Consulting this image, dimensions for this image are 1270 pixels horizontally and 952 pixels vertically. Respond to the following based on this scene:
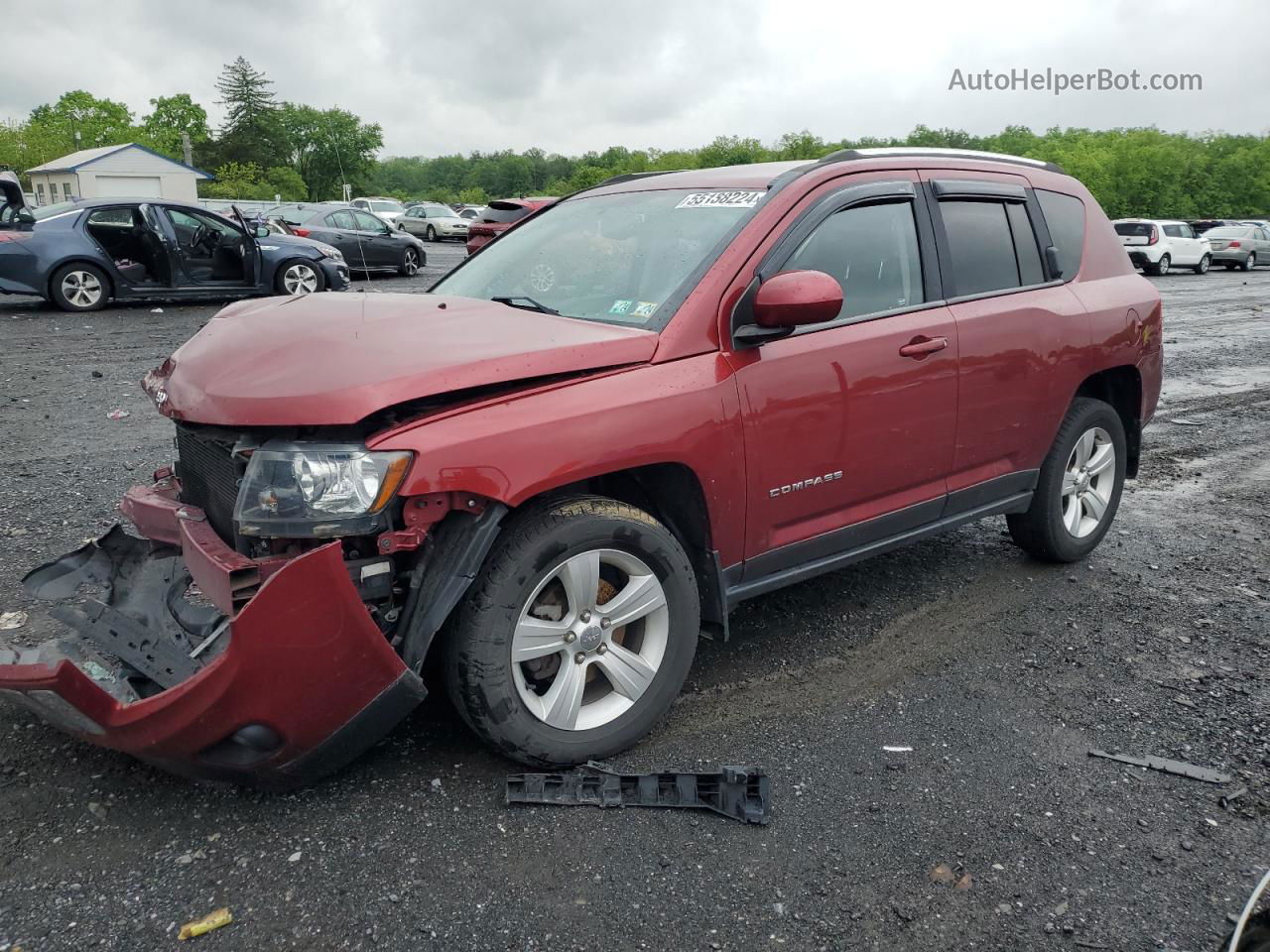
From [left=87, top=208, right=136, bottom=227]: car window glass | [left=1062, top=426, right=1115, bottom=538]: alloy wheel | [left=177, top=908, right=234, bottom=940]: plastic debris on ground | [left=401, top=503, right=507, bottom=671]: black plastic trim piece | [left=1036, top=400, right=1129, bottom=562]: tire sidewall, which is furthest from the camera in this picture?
[left=87, top=208, right=136, bottom=227]: car window glass

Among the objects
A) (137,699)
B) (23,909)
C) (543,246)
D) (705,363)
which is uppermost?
(543,246)

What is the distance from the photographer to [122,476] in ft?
20.5

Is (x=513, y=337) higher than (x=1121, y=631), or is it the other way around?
(x=513, y=337)

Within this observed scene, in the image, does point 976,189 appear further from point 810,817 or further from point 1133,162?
point 1133,162

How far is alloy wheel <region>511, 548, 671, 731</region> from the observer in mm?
3035

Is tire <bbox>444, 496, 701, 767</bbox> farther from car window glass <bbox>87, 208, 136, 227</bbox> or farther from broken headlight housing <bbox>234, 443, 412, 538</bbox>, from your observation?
car window glass <bbox>87, 208, 136, 227</bbox>

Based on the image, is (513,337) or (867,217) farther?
(867,217)

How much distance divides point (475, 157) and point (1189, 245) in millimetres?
109200

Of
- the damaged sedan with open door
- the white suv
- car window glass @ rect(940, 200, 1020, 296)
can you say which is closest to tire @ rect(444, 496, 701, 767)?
car window glass @ rect(940, 200, 1020, 296)

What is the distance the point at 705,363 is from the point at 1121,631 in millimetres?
2414

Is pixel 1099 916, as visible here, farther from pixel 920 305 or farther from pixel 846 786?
pixel 920 305

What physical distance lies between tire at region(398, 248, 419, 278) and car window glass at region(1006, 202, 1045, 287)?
18314mm

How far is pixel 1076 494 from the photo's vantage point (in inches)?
199

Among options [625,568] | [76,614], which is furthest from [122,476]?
[625,568]
